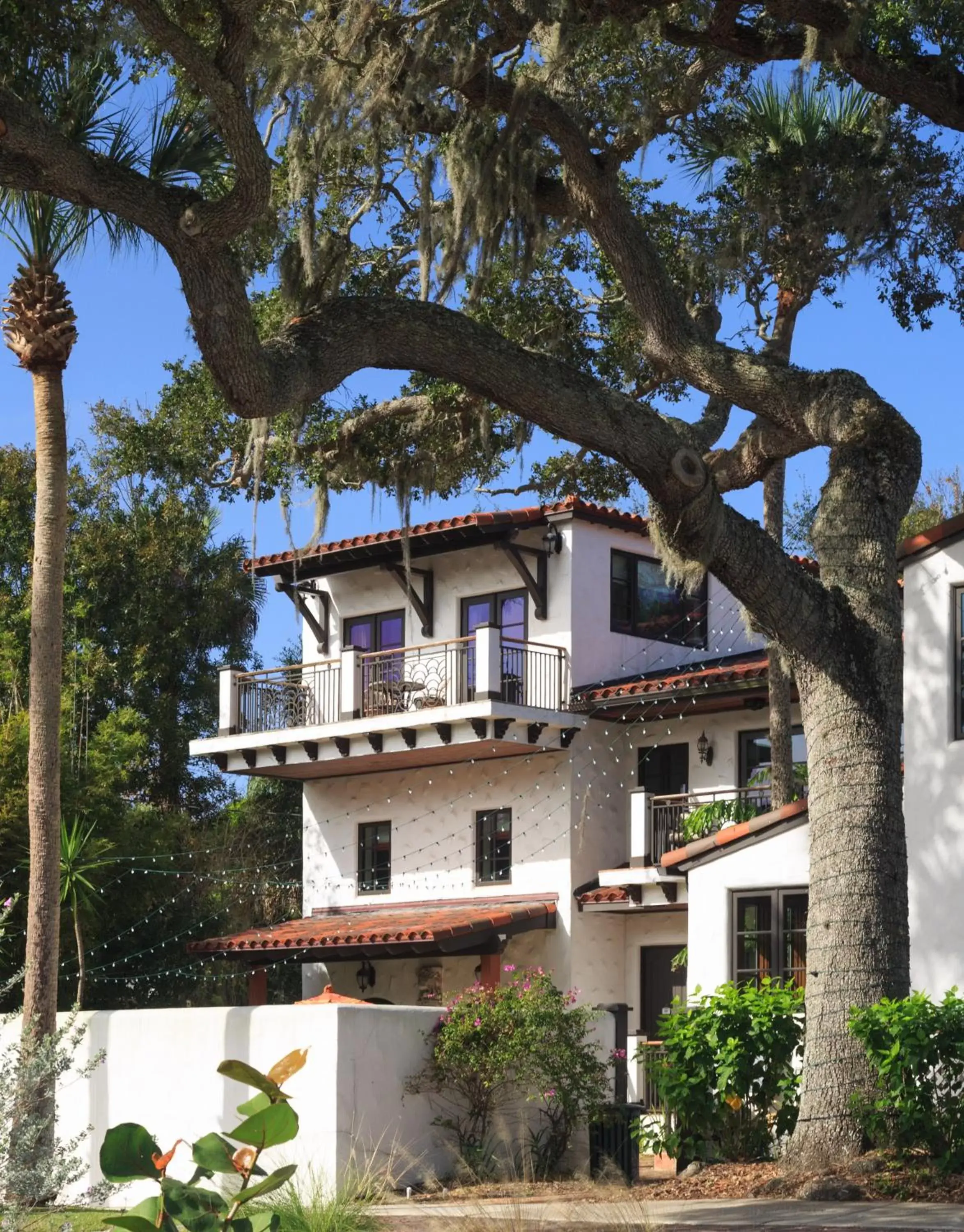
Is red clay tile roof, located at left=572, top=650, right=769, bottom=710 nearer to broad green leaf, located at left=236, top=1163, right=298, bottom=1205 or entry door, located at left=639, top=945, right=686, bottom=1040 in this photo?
entry door, located at left=639, top=945, right=686, bottom=1040

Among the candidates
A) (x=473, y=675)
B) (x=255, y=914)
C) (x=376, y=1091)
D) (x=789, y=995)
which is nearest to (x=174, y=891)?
(x=255, y=914)

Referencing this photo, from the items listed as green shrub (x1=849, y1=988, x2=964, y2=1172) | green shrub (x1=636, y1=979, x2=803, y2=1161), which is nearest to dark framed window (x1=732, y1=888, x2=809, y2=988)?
green shrub (x1=636, y1=979, x2=803, y2=1161)

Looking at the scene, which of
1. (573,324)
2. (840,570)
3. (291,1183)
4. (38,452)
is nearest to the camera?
(291,1183)

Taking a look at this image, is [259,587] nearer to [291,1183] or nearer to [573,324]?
[573,324]

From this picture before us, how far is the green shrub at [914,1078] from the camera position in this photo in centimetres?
1267

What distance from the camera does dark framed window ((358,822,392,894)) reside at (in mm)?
30984

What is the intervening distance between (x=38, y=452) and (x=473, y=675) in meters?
11.1

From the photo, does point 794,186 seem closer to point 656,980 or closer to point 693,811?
point 693,811

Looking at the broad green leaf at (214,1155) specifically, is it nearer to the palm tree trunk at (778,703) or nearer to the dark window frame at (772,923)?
the dark window frame at (772,923)

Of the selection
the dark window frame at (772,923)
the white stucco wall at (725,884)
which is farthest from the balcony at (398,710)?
the dark window frame at (772,923)

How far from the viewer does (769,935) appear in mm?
21516

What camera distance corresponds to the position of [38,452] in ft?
64.3

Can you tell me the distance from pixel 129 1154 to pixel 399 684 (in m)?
24.0

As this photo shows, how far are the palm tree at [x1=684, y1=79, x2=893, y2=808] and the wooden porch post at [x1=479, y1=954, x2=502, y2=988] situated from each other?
10.4 metres
